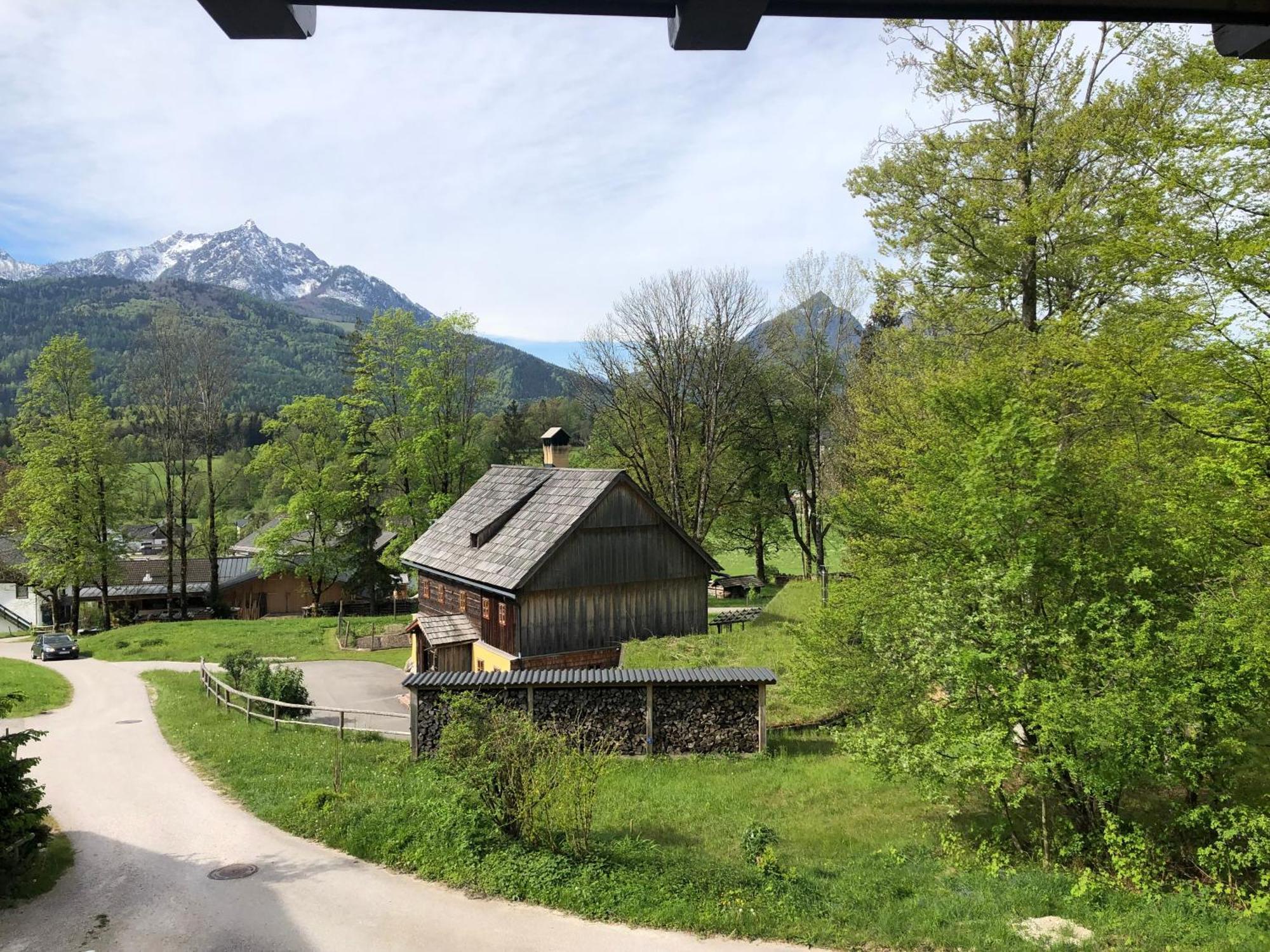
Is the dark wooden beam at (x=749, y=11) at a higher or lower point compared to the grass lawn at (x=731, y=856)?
higher

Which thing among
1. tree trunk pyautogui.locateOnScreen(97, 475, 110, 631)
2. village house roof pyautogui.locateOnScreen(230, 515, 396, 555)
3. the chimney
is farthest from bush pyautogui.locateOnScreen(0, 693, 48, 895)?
tree trunk pyautogui.locateOnScreen(97, 475, 110, 631)

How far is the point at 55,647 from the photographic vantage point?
34500 mm

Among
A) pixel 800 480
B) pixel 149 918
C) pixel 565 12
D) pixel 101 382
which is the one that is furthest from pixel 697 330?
pixel 101 382

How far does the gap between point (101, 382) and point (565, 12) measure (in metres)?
188

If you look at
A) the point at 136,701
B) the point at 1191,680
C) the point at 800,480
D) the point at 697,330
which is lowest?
the point at 136,701

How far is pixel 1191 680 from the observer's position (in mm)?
8953

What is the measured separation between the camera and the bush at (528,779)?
10531mm

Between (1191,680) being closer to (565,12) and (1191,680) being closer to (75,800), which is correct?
(565,12)

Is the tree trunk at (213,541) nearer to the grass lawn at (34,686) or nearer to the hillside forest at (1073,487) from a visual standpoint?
the grass lawn at (34,686)

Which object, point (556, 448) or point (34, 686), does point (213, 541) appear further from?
point (556, 448)

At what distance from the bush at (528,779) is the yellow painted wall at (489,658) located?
10.9 m

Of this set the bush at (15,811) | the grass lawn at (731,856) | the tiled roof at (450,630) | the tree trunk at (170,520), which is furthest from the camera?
the tree trunk at (170,520)

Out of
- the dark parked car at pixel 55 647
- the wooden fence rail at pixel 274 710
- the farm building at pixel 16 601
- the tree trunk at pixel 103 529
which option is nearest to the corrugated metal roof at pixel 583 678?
the wooden fence rail at pixel 274 710

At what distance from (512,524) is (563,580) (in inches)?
153
